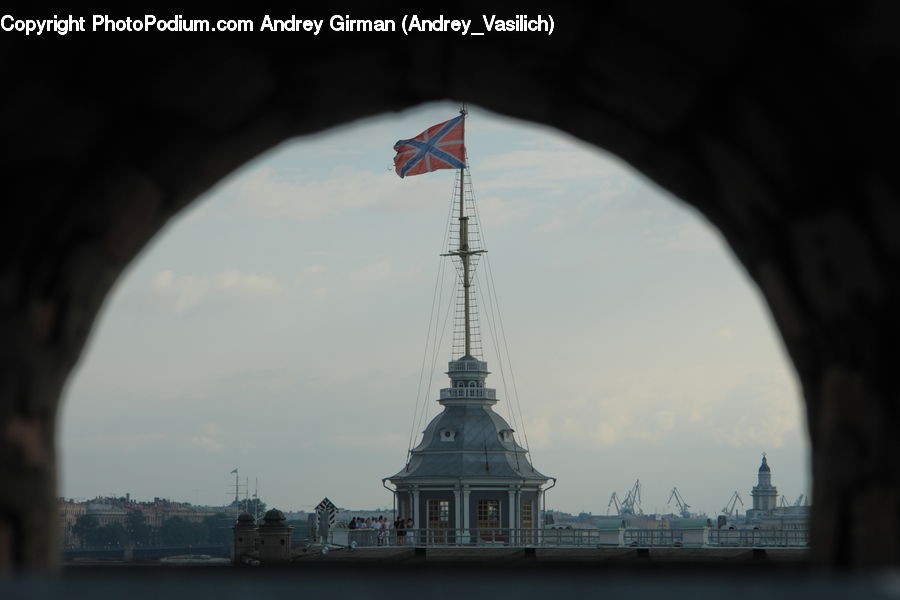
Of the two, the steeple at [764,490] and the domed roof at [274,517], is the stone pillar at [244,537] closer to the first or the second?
the domed roof at [274,517]

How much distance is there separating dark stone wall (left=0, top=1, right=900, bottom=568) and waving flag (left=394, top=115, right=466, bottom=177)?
1473 inches

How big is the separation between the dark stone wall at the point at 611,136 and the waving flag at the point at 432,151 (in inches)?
1473

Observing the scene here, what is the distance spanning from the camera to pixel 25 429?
15.9 ft

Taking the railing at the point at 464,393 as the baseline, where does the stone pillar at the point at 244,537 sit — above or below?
below

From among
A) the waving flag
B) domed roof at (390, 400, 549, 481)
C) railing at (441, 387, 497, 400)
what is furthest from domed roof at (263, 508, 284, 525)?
railing at (441, 387, 497, 400)

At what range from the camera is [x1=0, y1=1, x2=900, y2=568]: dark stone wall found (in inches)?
171

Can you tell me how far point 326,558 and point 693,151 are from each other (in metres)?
37.4

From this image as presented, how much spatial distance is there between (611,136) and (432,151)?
38014 mm

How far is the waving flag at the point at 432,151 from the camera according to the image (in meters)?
43.2

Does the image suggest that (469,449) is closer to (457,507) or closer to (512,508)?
(457,507)

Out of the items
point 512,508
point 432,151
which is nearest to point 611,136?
point 432,151

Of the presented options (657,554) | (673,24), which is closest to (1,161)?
(673,24)

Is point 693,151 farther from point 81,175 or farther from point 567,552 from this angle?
point 567,552

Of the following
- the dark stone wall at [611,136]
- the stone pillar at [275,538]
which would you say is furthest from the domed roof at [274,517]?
the dark stone wall at [611,136]
